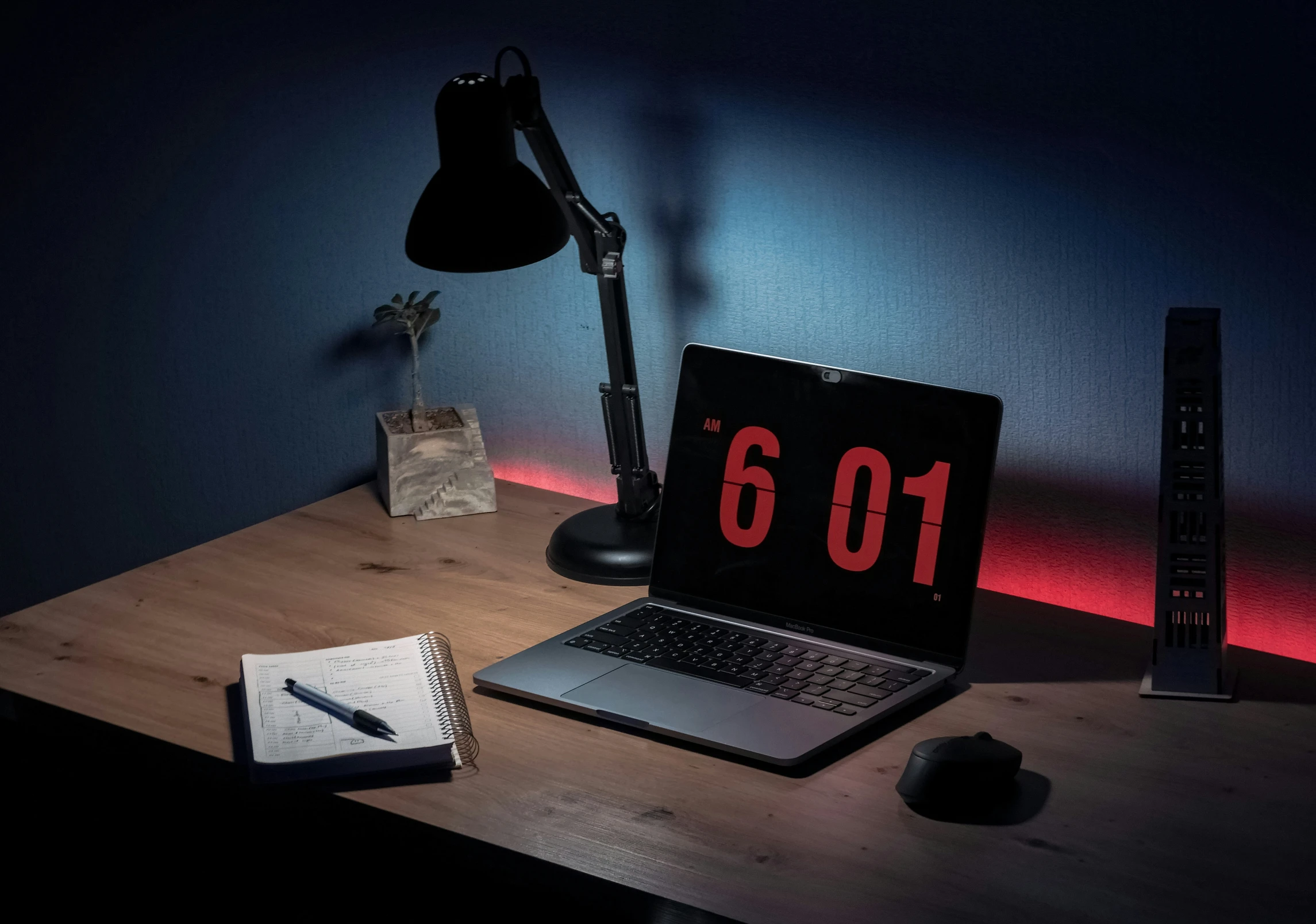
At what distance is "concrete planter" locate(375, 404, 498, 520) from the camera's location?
1.61m

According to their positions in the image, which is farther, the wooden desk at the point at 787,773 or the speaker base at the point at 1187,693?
the speaker base at the point at 1187,693

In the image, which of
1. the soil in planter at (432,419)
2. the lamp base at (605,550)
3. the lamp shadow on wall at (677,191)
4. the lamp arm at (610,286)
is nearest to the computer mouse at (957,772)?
the lamp base at (605,550)

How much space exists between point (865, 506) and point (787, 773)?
1.04 feet

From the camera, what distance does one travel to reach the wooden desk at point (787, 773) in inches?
35.0

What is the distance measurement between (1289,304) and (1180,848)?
21.6 inches

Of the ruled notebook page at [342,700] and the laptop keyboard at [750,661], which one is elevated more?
the laptop keyboard at [750,661]

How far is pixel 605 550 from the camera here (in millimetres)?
1438

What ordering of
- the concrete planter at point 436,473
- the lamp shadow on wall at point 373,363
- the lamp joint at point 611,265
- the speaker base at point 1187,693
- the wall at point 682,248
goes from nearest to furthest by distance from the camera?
the speaker base at point 1187,693 → the wall at point 682,248 → the lamp joint at point 611,265 → the concrete planter at point 436,473 → the lamp shadow on wall at point 373,363

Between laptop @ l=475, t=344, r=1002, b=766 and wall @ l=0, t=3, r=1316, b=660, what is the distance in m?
0.19

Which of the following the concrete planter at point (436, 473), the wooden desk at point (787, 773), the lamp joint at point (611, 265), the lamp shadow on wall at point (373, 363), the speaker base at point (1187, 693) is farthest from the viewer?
the lamp shadow on wall at point (373, 363)

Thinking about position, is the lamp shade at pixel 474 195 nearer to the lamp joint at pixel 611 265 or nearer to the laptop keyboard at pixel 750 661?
the lamp joint at pixel 611 265

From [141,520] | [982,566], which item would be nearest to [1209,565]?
[982,566]

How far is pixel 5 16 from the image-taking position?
1.80 m

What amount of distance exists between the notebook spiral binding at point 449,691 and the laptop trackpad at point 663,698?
0.09 m
